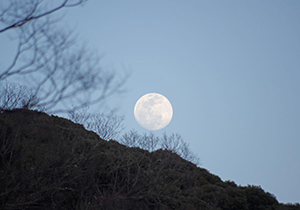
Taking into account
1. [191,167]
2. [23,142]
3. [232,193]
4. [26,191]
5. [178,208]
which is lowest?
[26,191]

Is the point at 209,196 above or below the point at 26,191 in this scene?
above

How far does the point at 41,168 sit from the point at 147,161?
10.1 m

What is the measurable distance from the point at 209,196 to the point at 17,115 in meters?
12.7

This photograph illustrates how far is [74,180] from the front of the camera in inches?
428

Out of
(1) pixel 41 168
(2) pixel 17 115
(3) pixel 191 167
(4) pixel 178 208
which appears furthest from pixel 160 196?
(3) pixel 191 167

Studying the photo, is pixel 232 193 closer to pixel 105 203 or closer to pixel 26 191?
pixel 105 203

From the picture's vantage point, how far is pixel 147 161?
18.5 meters

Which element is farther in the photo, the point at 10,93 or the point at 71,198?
the point at 71,198

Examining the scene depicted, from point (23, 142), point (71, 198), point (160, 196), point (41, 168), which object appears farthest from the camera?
point (160, 196)

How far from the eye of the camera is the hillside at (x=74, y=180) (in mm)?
8477

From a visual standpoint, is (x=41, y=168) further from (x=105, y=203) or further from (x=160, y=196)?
(x=160, y=196)

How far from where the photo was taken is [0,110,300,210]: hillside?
27.8ft

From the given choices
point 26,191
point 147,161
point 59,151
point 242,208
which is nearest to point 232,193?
point 242,208

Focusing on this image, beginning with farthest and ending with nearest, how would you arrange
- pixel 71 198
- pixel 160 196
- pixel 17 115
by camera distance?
pixel 160 196 < pixel 71 198 < pixel 17 115
